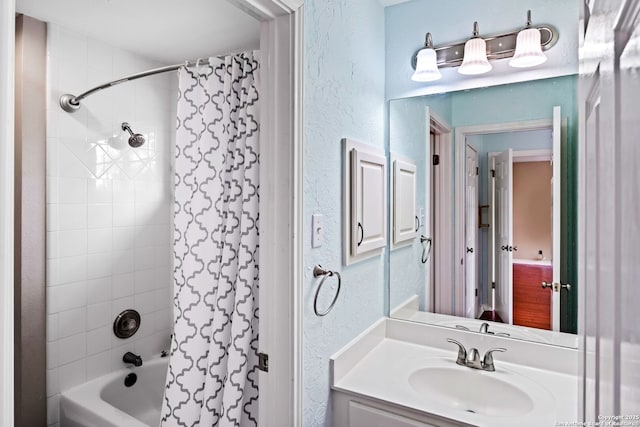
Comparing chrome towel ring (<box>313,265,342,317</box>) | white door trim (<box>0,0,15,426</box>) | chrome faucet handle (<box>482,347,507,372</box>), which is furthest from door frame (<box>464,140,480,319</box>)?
white door trim (<box>0,0,15,426</box>)

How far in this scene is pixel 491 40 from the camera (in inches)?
64.2

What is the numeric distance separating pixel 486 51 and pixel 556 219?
0.79 meters

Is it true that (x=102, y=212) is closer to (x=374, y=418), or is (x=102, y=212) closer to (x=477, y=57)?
(x=374, y=418)

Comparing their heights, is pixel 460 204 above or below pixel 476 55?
below

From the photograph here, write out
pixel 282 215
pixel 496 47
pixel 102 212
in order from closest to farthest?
pixel 282 215
pixel 496 47
pixel 102 212

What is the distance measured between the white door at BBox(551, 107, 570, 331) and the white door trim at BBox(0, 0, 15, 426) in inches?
68.1

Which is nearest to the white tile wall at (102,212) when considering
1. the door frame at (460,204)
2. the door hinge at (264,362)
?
the door hinge at (264,362)

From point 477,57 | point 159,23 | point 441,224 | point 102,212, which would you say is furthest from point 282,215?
point 102,212

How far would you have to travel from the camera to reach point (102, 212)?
82.0 inches

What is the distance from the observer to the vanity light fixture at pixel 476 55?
1.63m

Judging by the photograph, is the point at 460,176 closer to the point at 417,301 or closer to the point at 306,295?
the point at 417,301

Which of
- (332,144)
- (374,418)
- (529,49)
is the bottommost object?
(374,418)

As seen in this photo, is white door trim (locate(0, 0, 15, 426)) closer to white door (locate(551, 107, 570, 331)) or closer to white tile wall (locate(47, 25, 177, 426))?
white tile wall (locate(47, 25, 177, 426))

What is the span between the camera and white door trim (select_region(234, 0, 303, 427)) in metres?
1.12
